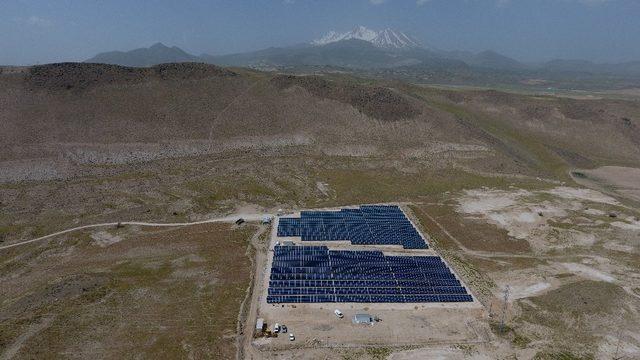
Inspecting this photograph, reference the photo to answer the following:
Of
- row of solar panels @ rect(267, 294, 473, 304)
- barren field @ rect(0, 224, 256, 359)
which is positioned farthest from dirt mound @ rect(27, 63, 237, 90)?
row of solar panels @ rect(267, 294, 473, 304)

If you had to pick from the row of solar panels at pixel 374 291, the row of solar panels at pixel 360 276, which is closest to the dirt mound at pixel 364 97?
the row of solar panels at pixel 360 276

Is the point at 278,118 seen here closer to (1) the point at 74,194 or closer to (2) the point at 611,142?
(1) the point at 74,194

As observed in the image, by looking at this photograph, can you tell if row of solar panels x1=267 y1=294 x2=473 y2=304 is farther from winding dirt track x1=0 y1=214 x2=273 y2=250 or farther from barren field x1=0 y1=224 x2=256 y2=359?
winding dirt track x1=0 y1=214 x2=273 y2=250

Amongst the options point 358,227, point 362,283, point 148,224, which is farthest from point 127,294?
point 358,227

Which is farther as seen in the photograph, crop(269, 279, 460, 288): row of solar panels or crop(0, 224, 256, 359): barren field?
crop(269, 279, 460, 288): row of solar panels

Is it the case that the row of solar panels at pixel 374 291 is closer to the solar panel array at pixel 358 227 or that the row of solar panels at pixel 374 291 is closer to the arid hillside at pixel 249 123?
the solar panel array at pixel 358 227

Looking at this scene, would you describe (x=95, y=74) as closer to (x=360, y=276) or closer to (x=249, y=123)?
(x=249, y=123)

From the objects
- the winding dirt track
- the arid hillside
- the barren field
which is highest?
the arid hillside
